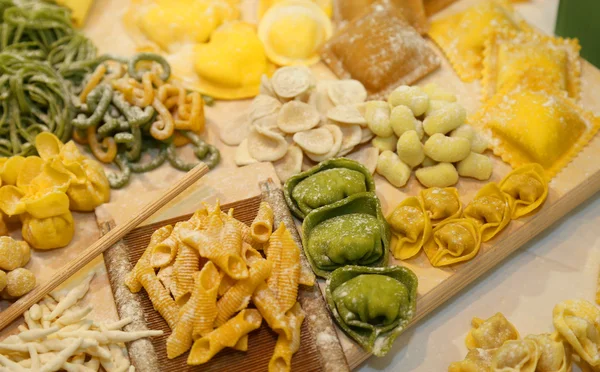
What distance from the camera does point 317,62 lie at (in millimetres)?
3418

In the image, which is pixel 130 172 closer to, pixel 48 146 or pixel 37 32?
pixel 48 146

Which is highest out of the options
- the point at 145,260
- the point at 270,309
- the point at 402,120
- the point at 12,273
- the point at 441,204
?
the point at 402,120

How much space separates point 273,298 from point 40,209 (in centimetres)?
101

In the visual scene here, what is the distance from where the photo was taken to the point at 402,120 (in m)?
2.80

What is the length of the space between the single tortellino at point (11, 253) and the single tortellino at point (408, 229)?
1.45 meters

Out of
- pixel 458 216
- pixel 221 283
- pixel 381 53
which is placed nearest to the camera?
pixel 221 283

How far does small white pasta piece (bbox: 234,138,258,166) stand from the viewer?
291cm

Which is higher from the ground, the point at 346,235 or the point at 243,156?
the point at 346,235

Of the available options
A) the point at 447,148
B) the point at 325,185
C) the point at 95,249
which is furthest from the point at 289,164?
the point at 95,249

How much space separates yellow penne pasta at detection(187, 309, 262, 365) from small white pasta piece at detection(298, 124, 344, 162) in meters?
0.88

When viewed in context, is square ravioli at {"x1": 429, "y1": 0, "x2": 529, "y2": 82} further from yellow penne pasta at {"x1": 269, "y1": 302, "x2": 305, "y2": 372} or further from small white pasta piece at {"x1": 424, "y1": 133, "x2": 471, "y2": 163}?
yellow penne pasta at {"x1": 269, "y1": 302, "x2": 305, "y2": 372}

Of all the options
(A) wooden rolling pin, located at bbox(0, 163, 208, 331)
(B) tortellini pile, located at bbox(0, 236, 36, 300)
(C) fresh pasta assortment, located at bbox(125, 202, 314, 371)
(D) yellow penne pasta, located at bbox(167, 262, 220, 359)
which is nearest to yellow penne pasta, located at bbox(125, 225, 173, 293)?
(C) fresh pasta assortment, located at bbox(125, 202, 314, 371)

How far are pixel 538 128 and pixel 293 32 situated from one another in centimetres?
132

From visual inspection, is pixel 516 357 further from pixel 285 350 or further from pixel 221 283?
pixel 221 283
